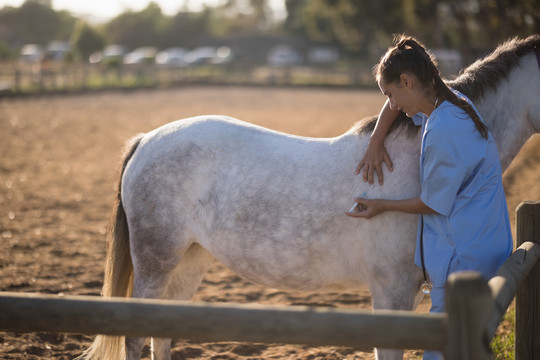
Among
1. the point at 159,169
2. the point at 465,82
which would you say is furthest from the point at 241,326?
the point at 465,82

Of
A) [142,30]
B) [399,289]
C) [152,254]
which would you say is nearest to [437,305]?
[399,289]

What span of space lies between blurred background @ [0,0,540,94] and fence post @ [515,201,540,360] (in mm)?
948

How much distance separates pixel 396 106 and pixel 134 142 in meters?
1.78

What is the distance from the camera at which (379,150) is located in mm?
2789

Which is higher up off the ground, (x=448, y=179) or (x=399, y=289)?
(x=448, y=179)

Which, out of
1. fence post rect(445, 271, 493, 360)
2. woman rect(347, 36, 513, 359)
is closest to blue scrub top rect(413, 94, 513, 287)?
woman rect(347, 36, 513, 359)

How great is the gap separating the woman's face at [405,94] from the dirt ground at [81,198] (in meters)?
2.19

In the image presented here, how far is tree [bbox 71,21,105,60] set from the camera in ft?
169

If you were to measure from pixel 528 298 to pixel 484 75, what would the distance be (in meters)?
1.27

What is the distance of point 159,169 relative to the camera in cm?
318

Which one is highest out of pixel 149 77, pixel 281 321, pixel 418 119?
pixel 149 77

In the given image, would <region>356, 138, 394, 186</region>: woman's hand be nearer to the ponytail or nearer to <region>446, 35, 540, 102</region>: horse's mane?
the ponytail

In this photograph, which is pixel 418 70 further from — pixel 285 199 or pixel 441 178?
pixel 285 199

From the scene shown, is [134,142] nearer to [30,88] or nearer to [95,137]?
[95,137]
